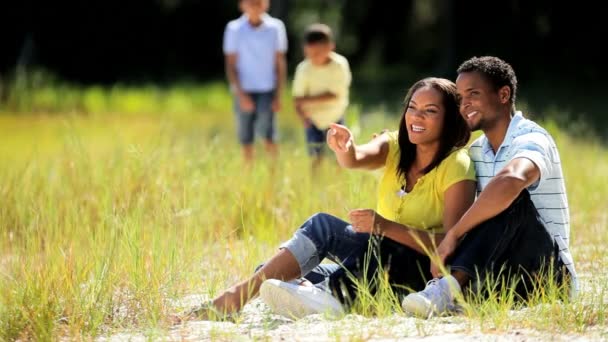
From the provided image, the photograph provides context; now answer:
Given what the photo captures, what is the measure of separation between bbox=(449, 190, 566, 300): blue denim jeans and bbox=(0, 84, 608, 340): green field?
0.14m

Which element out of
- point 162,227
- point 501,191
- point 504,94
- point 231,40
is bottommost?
point 162,227

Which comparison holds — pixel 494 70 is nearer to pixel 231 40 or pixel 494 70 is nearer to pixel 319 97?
pixel 319 97

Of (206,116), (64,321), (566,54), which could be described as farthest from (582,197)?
(566,54)

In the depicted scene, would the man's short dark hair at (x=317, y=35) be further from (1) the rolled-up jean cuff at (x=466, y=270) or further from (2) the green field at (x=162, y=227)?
(1) the rolled-up jean cuff at (x=466, y=270)

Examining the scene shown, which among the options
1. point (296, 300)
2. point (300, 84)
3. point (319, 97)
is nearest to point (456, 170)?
point (296, 300)

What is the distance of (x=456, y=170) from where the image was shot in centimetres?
422

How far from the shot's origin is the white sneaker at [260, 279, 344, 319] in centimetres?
398

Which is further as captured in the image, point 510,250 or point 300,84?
point 300,84

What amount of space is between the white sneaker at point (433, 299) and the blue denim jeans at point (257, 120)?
432cm

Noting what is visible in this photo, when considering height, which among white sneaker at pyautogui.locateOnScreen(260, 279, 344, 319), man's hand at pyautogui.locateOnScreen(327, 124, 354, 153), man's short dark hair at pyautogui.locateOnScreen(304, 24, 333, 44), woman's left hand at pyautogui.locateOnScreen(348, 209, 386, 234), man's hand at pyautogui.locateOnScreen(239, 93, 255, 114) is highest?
man's short dark hair at pyautogui.locateOnScreen(304, 24, 333, 44)

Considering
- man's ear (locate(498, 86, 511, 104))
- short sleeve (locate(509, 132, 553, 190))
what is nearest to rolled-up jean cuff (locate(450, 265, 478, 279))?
short sleeve (locate(509, 132, 553, 190))

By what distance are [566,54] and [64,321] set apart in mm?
14500

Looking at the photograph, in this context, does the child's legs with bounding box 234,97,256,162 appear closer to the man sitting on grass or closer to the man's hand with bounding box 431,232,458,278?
the man sitting on grass

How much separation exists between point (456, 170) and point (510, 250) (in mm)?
401
